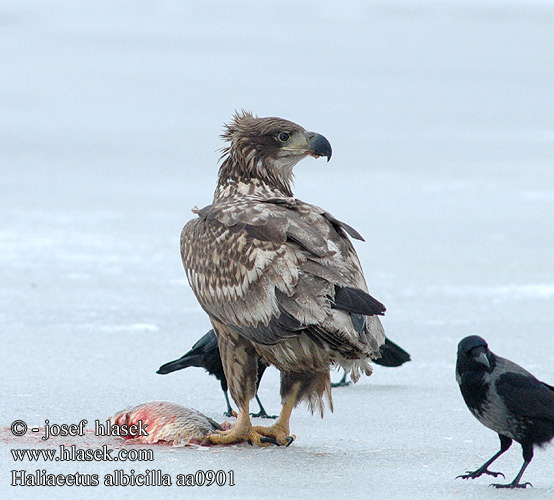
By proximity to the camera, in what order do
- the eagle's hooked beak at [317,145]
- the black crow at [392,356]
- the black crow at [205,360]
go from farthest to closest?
the black crow at [392,356], the black crow at [205,360], the eagle's hooked beak at [317,145]

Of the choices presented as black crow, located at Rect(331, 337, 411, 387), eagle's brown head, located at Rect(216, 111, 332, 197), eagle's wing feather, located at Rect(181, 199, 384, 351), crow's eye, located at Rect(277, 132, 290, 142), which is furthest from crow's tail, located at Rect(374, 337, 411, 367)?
crow's eye, located at Rect(277, 132, 290, 142)

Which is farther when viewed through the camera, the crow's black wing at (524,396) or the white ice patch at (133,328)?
the white ice patch at (133,328)

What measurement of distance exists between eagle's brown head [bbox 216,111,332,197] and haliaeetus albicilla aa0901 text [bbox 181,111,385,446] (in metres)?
0.09

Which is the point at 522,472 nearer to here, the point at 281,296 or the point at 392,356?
the point at 281,296

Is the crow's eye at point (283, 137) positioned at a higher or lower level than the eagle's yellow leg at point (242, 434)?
higher

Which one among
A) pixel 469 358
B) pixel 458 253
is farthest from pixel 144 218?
pixel 469 358

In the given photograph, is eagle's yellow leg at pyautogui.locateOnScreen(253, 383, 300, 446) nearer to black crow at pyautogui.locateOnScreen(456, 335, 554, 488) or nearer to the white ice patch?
black crow at pyautogui.locateOnScreen(456, 335, 554, 488)

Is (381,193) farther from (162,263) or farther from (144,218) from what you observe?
(162,263)

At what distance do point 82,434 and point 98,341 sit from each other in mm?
2089

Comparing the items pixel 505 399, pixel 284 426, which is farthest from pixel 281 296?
pixel 505 399

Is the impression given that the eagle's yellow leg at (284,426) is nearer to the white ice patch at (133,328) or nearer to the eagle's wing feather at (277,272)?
the eagle's wing feather at (277,272)

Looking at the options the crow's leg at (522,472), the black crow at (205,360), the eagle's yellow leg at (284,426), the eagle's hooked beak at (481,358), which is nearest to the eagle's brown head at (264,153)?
the black crow at (205,360)

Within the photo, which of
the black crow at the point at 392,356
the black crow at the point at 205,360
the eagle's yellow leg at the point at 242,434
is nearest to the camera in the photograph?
the eagle's yellow leg at the point at 242,434

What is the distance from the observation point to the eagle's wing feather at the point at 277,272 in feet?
15.6
